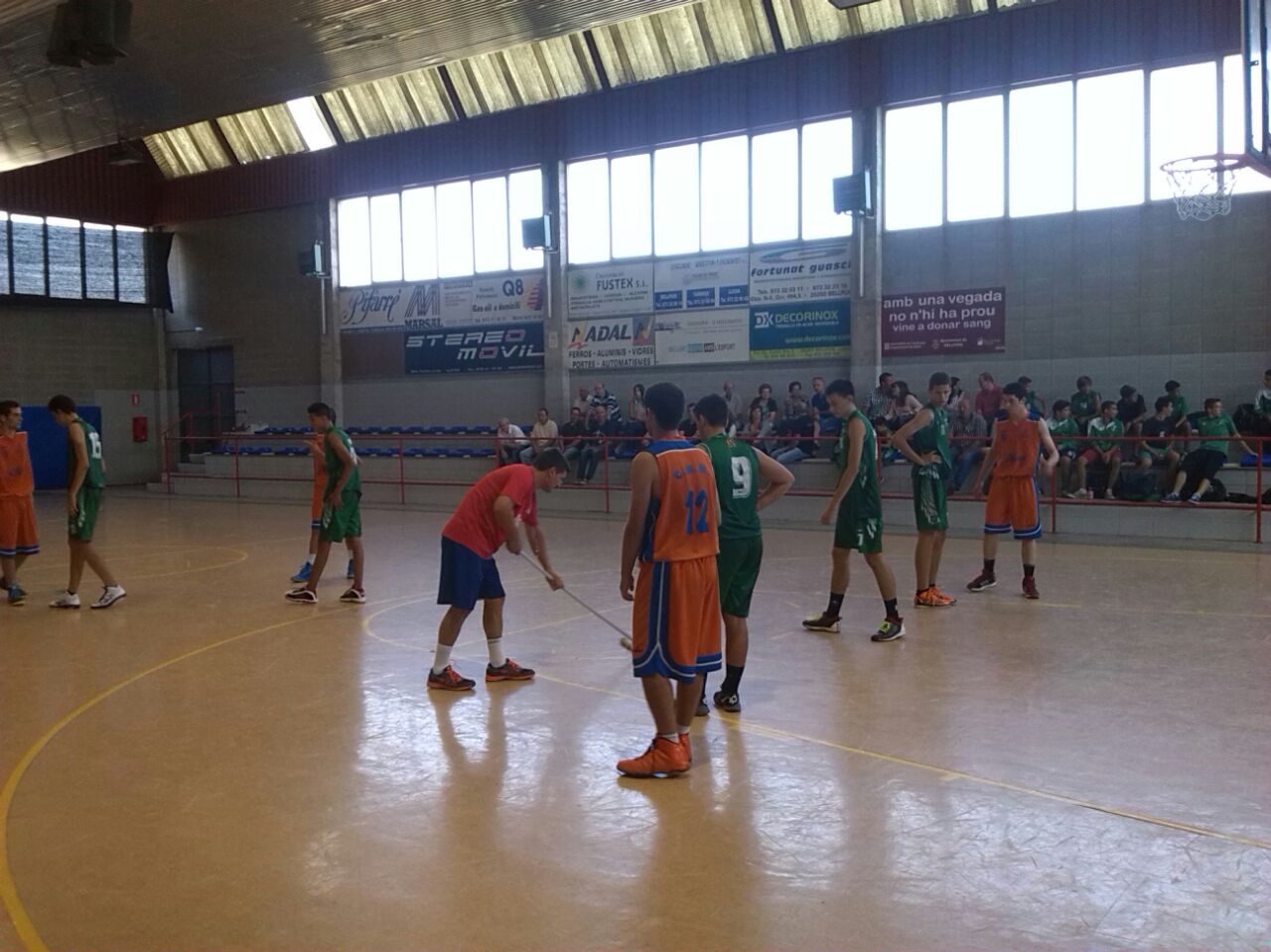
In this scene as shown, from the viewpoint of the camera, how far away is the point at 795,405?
19125 millimetres

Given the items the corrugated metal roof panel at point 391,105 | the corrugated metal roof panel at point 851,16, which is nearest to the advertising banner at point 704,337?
the corrugated metal roof panel at point 851,16

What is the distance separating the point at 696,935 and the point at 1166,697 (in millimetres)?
4039

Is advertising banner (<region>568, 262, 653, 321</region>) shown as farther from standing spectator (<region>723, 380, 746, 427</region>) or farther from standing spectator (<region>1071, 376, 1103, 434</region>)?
standing spectator (<region>1071, 376, 1103, 434</region>)

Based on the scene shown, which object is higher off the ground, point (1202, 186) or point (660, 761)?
point (1202, 186)

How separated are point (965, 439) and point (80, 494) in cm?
1139

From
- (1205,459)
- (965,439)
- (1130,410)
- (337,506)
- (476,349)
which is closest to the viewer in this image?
(337,506)

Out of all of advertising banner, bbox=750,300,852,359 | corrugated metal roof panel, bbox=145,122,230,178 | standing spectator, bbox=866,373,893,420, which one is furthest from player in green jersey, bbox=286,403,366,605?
corrugated metal roof panel, bbox=145,122,230,178

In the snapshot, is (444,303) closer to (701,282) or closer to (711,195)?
(701,282)

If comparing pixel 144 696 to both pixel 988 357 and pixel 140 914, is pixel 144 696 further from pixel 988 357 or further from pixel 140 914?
pixel 988 357

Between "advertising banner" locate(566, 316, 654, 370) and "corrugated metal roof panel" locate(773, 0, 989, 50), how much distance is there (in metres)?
6.13

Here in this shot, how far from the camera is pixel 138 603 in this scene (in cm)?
1016

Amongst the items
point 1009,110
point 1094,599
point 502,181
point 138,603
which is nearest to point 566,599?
point 138,603

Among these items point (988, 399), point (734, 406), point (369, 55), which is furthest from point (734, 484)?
point (734, 406)

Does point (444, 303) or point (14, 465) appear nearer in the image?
point (14, 465)
